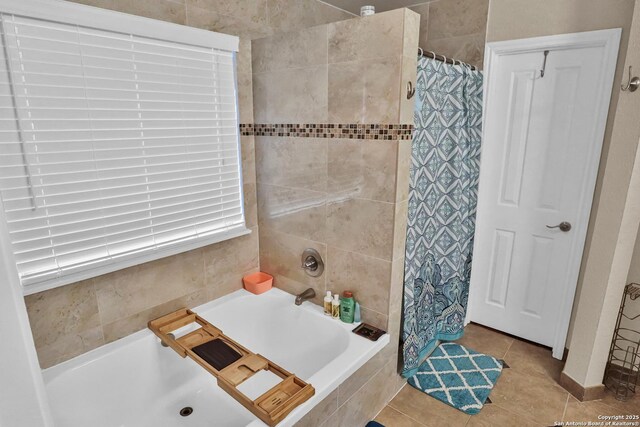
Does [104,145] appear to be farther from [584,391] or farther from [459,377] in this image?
[584,391]

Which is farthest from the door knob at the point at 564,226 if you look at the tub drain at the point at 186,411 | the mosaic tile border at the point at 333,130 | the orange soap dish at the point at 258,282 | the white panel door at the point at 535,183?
the tub drain at the point at 186,411

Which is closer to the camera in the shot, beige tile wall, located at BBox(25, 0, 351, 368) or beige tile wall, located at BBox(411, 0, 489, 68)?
beige tile wall, located at BBox(25, 0, 351, 368)

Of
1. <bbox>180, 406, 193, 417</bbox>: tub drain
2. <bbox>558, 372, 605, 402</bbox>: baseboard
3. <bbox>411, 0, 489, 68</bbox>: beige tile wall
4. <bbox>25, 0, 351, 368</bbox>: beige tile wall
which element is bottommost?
<bbox>558, 372, 605, 402</bbox>: baseboard

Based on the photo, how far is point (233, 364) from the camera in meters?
1.69

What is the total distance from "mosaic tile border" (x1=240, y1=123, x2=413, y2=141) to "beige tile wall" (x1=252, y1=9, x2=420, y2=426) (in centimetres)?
3

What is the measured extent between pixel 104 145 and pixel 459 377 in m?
2.45

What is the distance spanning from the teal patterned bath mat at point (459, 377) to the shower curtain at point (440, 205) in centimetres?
11

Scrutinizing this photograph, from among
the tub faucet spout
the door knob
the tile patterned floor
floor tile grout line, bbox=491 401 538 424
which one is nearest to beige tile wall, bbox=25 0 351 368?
the tub faucet spout

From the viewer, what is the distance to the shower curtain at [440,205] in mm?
2076

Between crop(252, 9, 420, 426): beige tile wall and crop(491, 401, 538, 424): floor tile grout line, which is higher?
crop(252, 9, 420, 426): beige tile wall

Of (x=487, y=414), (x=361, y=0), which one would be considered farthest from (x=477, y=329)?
(x=361, y=0)

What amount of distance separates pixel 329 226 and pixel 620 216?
1521 millimetres

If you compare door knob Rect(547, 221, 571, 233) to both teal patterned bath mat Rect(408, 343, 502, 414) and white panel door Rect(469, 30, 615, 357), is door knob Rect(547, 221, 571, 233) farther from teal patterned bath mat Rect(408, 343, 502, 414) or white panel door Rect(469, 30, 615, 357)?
teal patterned bath mat Rect(408, 343, 502, 414)

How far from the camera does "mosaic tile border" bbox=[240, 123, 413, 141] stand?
1.78 meters
